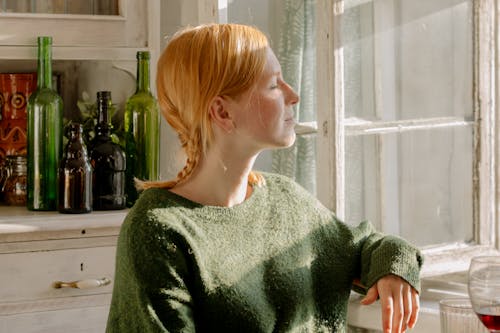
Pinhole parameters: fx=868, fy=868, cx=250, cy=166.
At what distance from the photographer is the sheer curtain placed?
2133mm

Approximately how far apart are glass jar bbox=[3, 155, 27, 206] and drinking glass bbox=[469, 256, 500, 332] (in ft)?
4.71

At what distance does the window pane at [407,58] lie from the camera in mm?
2080

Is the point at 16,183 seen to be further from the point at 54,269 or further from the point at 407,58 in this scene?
the point at 407,58

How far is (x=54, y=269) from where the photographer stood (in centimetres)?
211

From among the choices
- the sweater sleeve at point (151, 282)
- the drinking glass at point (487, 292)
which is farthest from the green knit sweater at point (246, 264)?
the drinking glass at point (487, 292)

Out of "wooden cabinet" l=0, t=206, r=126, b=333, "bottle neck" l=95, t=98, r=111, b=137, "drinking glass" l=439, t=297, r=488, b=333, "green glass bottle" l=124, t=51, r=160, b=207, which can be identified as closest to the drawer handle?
"wooden cabinet" l=0, t=206, r=126, b=333

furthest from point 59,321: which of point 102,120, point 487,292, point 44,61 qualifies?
point 487,292

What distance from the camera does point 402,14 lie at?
7.02ft

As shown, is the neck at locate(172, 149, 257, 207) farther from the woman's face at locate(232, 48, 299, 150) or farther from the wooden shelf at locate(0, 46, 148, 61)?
the wooden shelf at locate(0, 46, 148, 61)

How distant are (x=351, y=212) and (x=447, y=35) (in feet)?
1.73

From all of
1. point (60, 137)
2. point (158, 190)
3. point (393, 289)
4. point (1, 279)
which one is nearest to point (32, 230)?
point (1, 279)

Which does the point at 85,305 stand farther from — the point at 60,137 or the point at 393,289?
the point at 393,289

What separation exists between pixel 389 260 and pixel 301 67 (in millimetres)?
807

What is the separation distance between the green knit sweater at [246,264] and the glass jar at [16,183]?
0.91 metres
